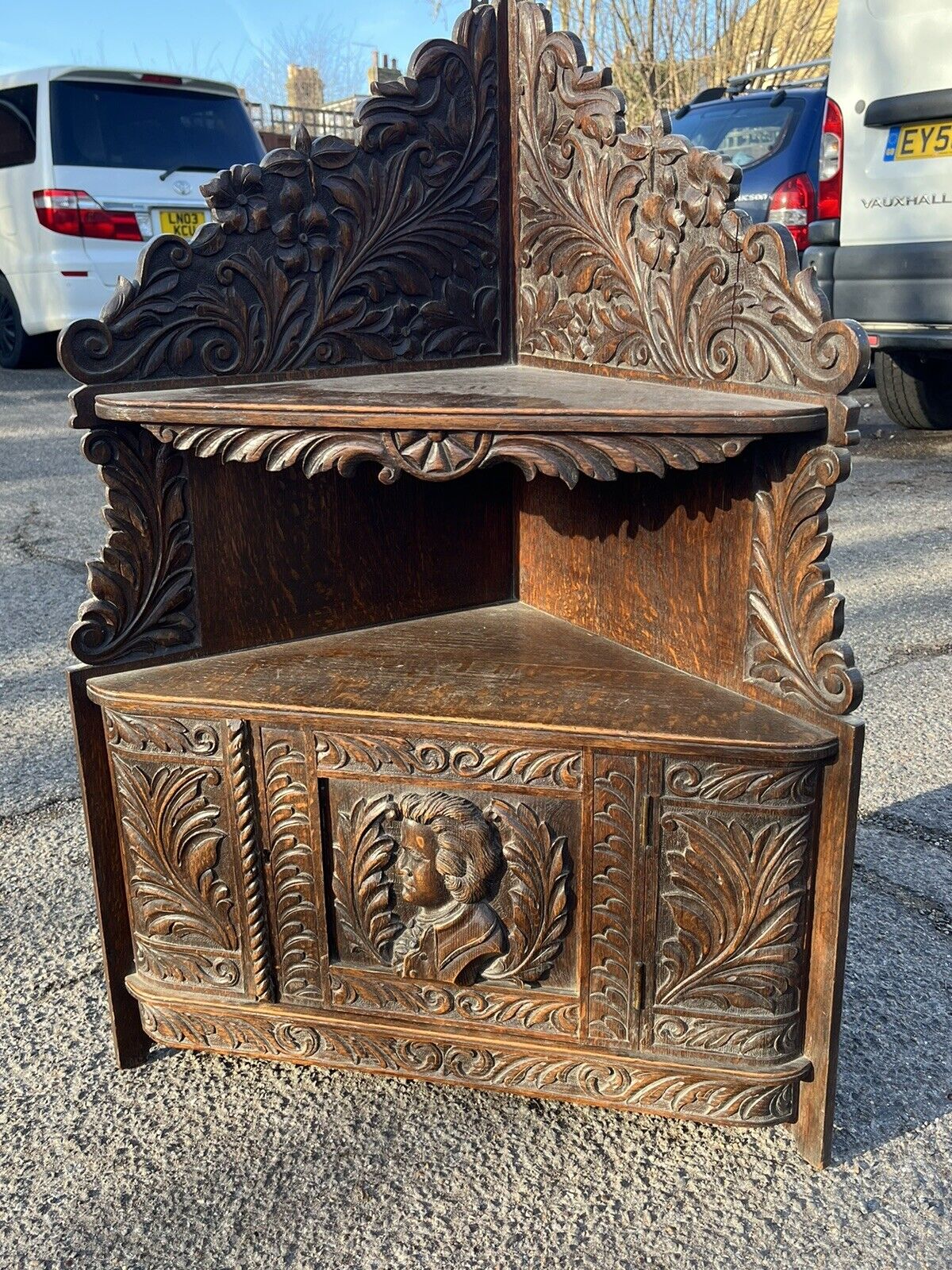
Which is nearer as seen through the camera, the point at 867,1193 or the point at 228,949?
the point at 867,1193

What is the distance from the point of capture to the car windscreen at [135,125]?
7.08 m

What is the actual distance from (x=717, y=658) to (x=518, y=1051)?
0.63m

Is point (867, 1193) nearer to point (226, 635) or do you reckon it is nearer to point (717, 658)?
point (717, 658)

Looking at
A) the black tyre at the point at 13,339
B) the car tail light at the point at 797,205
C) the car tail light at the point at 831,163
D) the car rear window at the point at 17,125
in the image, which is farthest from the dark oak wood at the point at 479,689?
the black tyre at the point at 13,339

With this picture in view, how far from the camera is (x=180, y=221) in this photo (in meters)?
7.26

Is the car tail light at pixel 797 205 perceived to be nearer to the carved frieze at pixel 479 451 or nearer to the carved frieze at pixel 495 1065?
the carved frieze at pixel 479 451

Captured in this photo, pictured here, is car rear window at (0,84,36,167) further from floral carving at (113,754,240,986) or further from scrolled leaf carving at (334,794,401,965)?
scrolled leaf carving at (334,794,401,965)

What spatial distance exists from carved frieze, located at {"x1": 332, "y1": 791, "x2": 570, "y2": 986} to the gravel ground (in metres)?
0.24

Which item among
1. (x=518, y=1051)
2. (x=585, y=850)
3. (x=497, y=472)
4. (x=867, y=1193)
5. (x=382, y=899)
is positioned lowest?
(x=867, y=1193)

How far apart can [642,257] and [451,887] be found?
3.13 feet

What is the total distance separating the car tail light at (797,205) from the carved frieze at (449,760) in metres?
5.12

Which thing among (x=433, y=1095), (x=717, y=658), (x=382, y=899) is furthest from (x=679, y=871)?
(x=433, y=1095)

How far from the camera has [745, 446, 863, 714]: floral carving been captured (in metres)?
1.43

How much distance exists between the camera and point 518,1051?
162 cm
